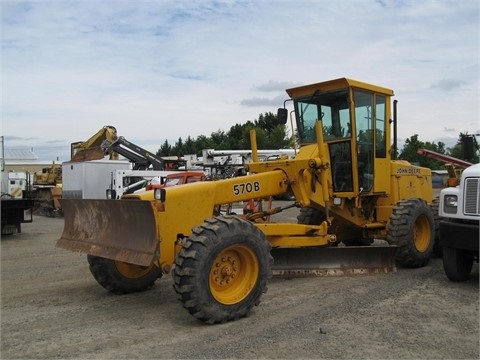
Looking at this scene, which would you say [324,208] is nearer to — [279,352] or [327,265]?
[327,265]

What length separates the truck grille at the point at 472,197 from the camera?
640 cm

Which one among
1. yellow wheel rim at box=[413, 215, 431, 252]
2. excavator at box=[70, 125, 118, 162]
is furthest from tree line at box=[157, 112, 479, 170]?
yellow wheel rim at box=[413, 215, 431, 252]

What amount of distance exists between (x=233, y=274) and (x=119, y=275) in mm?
1778

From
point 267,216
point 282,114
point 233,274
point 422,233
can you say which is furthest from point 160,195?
point 422,233

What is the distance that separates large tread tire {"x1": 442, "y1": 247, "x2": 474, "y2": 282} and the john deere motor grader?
3.05 feet

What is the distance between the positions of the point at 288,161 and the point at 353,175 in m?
1.23

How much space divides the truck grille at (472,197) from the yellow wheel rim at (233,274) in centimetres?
299

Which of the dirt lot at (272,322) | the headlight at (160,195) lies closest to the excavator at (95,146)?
the dirt lot at (272,322)

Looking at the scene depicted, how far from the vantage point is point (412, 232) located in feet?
Answer: 26.0

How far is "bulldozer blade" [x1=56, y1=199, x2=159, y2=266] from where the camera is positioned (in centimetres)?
554

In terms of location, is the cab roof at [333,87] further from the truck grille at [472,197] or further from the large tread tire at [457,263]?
the large tread tire at [457,263]

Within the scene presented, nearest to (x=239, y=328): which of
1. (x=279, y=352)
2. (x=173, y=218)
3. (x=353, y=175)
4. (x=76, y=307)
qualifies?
(x=279, y=352)

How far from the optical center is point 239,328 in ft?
16.9

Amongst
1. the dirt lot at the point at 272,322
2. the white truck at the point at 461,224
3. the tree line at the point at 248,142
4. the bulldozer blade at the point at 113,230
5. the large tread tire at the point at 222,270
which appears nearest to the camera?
the dirt lot at the point at 272,322
